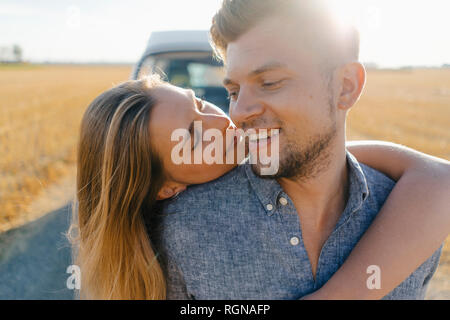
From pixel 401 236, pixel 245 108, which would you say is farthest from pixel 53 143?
pixel 401 236

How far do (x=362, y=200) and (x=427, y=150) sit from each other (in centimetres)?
785

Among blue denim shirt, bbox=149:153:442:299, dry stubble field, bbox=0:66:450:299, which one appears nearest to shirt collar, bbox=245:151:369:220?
blue denim shirt, bbox=149:153:442:299

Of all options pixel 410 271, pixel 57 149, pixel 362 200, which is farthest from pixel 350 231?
pixel 57 149

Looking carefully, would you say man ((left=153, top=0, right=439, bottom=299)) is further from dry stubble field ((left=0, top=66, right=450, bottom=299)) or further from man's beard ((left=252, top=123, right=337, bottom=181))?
dry stubble field ((left=0, top=66, right=450, bottom=299))

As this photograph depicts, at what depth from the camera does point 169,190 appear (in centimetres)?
195

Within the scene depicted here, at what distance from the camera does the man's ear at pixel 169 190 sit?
6.40 ft

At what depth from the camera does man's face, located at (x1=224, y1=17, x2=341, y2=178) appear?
162 cm

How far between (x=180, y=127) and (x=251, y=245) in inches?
25.5

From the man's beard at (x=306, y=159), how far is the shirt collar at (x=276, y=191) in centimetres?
6

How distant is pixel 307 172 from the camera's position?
178 cm

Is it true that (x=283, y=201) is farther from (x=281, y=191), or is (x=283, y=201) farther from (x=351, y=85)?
(x=351, y=85)

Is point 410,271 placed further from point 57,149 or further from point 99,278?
point 57,149

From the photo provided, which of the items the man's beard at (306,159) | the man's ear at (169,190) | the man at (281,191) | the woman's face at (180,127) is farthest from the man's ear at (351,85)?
the man's ear at (169,190)

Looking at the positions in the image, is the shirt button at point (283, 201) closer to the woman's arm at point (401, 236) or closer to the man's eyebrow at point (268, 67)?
the woman's arm at point (401, 236)
